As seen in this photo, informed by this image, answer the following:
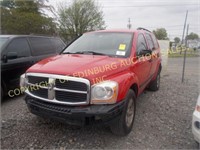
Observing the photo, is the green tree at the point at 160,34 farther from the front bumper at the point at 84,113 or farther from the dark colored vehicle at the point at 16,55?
the front bumper at the point at 84,113

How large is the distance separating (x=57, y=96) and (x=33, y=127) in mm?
1089

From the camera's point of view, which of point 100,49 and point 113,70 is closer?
point 113,70

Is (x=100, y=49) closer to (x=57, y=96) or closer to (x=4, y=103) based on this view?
(x=57, y=96)

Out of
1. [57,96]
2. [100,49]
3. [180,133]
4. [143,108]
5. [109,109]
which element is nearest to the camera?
[109,109]

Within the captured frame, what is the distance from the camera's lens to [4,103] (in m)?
4.65

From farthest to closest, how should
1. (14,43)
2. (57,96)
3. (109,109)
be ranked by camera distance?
1. (14,43)
2. (57,96)
3. (109,109)

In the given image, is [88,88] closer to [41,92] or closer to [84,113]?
[84,113]

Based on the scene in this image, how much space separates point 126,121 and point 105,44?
1584mm

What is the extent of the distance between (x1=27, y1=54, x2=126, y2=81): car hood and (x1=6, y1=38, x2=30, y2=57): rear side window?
2.14 m

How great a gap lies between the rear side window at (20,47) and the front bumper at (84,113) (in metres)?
2.63

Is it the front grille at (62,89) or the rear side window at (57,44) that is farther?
the rear side window at (57,44)

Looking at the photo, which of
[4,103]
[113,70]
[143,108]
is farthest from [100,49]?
[4,103]

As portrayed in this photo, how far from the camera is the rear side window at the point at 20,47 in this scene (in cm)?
478

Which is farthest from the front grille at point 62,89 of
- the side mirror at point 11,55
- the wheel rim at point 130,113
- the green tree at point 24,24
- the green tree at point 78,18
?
the green tree at point 78,18
